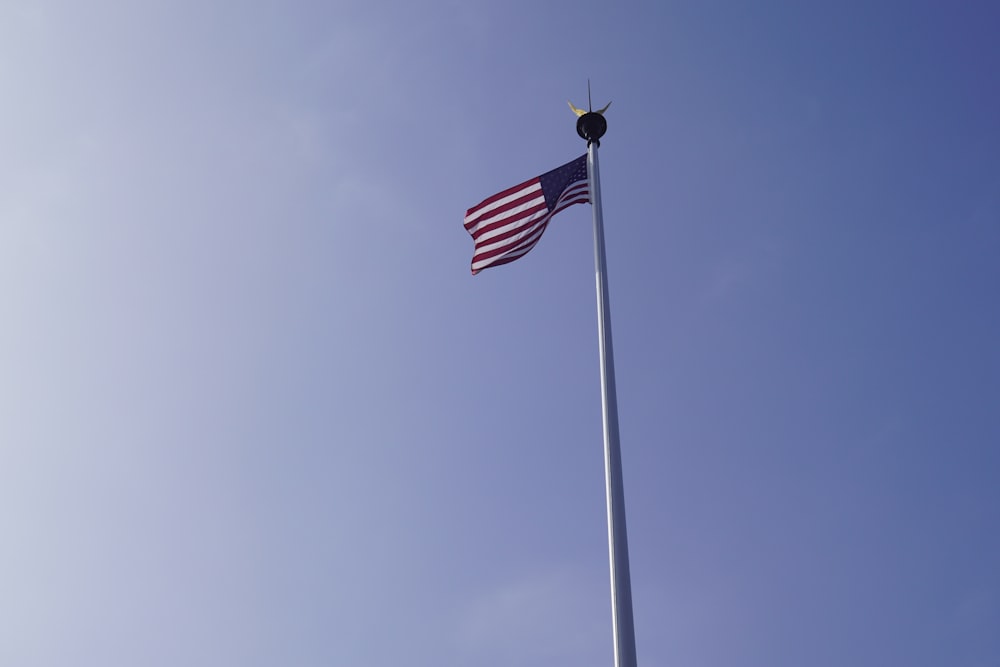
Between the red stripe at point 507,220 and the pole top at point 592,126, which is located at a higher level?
the pole top at point 592,126

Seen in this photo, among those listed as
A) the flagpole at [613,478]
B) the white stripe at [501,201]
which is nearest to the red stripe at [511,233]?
the white stripe at [501,201]

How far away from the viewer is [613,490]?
648 inches

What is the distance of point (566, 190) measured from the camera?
916 inches

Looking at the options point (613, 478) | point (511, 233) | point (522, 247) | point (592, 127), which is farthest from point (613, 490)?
point (592, 127)

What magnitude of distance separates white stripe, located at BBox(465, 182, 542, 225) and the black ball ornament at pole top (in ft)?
5.84

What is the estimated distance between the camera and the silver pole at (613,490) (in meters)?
14.6

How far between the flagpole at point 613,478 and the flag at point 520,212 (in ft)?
3.26

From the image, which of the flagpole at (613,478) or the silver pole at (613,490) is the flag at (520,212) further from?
the silver pole at (613,490)

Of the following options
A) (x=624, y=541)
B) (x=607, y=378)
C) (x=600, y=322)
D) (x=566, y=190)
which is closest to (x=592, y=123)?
(x=566, y=190)

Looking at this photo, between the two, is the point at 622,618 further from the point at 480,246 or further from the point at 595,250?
the point at 480,246

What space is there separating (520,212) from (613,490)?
923 centimetres

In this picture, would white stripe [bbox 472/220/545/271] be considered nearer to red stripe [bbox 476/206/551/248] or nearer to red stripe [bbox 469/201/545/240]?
red stripe [bbox 476/206/551/248]

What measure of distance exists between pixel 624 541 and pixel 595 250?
7345mm

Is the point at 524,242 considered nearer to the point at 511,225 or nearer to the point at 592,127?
the point at 511,225
